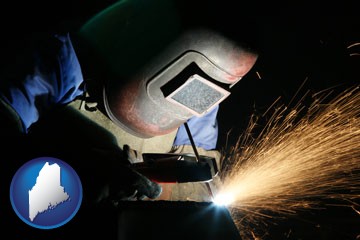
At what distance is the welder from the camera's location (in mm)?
1923

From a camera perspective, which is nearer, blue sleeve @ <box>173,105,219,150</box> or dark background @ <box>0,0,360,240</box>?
blue sleeve @ <box>173,105,219,150</box>

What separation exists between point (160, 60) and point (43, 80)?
0.82 metres

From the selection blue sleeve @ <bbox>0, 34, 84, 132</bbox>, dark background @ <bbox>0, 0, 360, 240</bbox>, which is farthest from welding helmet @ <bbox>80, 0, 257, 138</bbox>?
dark background @ <bbox>0, 0, 360, 240</bbox>

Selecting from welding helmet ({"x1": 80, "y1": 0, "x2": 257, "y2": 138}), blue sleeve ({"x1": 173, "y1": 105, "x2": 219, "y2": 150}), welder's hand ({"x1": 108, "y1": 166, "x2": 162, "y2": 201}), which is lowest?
welder's hand ({"x1": 108, "y1": 166, "x2": 162, "y2": 201})

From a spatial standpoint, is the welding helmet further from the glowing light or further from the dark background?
the dark background

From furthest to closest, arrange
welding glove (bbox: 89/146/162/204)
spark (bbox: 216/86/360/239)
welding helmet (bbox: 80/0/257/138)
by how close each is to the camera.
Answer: spark (bbox: 216/86/360/239), welding helmet (bbox: 80/0/257/138), welding glove (bbox: 89/146/162/204)

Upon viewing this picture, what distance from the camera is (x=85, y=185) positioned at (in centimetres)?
179

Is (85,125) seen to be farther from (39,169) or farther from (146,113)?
(39,169)

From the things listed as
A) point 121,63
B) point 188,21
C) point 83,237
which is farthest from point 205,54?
point 83,237

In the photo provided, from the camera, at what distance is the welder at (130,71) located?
1923mm

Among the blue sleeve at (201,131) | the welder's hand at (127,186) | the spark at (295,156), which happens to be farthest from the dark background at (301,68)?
the welder's hand at (127,186)

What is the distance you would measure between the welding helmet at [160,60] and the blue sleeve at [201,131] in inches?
32.4

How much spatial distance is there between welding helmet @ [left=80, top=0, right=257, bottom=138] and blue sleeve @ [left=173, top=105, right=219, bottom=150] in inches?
32.4

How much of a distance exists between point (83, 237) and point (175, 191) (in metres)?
1.51
